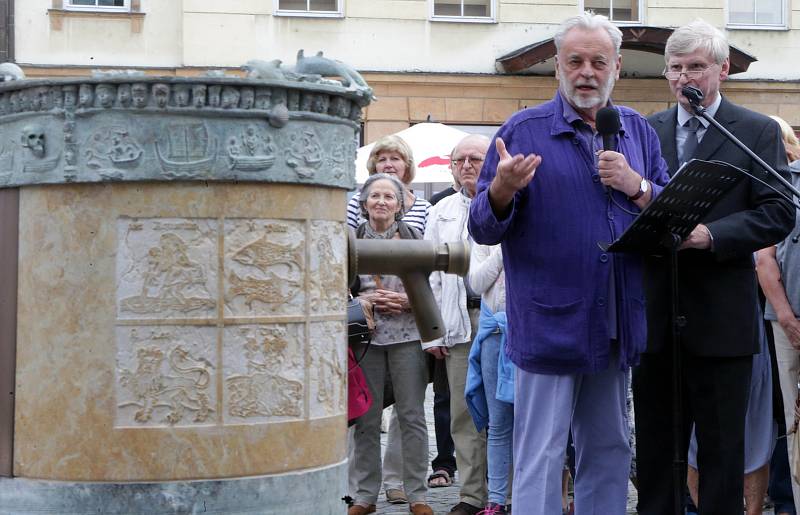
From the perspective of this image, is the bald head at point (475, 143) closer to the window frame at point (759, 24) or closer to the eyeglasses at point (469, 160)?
the eyeglasses at point (469, 160)

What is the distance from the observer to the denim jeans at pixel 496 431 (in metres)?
6.75

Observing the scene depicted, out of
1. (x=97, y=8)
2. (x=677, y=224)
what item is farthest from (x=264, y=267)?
(x=97, y=8)

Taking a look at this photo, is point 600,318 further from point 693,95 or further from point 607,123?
point 693,95

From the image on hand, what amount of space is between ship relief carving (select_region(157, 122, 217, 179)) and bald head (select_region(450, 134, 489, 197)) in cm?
444

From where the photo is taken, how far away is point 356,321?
620cm

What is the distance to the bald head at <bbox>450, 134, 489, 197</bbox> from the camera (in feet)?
24.0

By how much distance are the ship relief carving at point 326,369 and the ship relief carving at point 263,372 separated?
1.6 inches

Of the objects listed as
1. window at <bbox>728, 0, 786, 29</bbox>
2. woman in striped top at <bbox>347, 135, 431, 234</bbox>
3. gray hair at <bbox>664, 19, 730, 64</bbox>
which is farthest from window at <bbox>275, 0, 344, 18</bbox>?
gray hair at <bbox>664, 19, 730, 64</bbox>

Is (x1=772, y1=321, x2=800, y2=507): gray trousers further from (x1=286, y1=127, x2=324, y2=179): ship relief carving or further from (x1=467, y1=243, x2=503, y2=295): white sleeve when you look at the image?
(x1=286, y1=127, x2=324, y2=179): ship relief carving

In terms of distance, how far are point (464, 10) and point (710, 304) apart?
1719 centimetres

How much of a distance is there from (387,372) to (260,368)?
442 centimetres

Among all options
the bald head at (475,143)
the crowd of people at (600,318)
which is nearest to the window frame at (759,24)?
the bald head at (475,143)

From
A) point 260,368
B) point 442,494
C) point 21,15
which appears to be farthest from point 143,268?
point 21,15

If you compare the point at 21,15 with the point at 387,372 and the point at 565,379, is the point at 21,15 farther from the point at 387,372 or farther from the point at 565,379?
the point at 565,379
